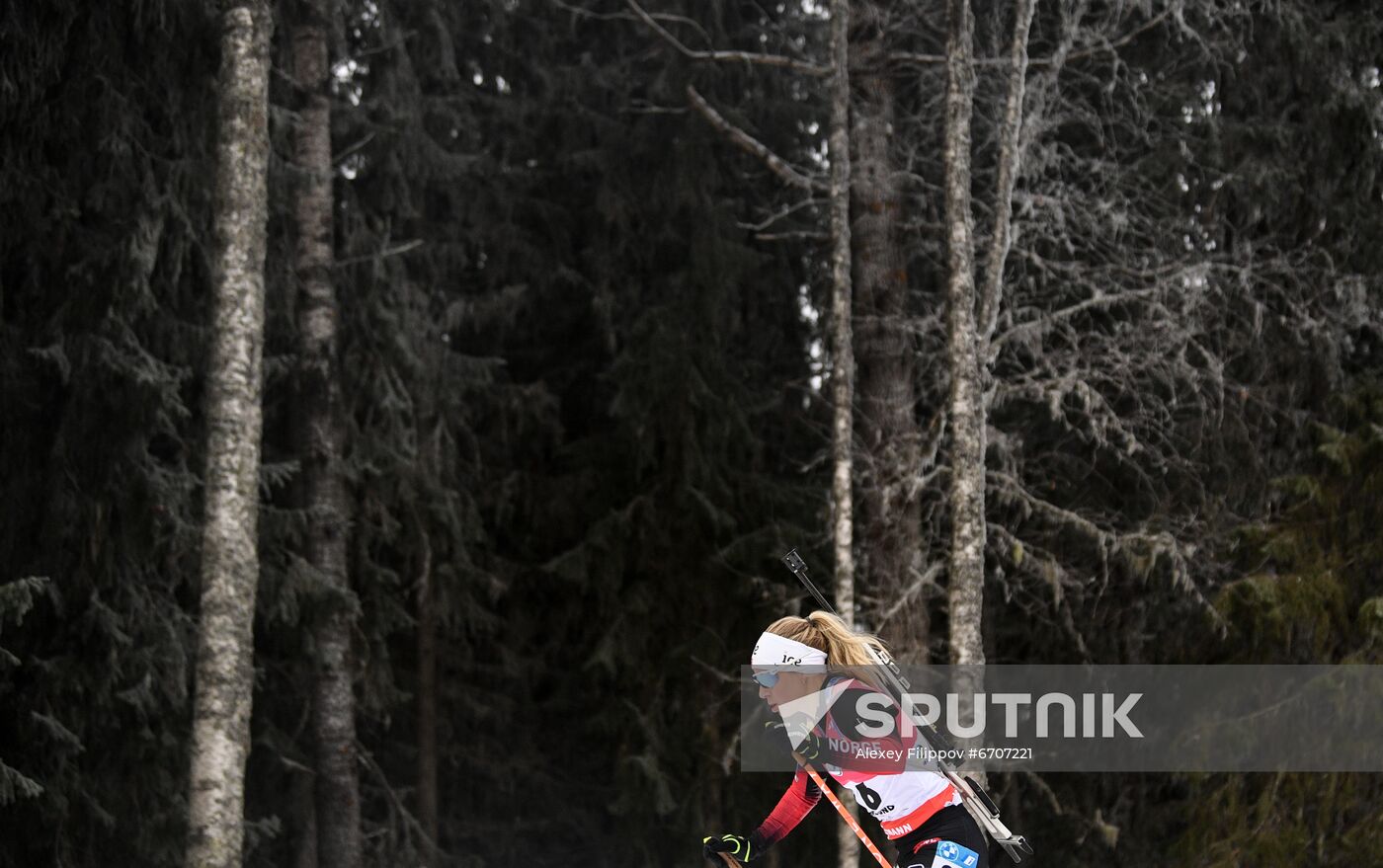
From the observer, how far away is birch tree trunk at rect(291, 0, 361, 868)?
41.3 ft

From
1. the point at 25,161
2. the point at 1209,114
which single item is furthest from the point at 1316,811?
the point at 25,161

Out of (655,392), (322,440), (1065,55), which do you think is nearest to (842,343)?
(1065,55)

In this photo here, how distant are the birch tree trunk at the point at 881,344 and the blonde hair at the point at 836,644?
7.51 meters

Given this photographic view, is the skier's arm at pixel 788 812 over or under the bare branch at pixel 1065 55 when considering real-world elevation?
under

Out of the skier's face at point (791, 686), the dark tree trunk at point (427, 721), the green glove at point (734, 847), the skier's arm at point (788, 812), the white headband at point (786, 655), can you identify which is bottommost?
the dark tree trunk at point (427, 721)

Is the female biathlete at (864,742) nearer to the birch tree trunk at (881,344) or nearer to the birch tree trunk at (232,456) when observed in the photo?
the birch tree trunk at (232,456)

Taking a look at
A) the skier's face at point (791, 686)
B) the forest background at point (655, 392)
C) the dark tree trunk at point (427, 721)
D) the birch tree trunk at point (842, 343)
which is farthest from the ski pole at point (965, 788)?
the dark tree trunk at point (427, 721)

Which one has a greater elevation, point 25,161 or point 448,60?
point 448,60

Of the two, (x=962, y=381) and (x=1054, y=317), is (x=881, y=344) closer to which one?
(x=1054, y=317)

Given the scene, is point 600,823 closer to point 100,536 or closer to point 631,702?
point 631,702

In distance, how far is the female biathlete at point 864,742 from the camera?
4.55 m

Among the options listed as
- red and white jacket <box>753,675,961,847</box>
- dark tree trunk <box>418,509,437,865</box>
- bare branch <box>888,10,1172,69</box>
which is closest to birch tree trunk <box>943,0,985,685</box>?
bare branch <box>888,10,1172,69</box>

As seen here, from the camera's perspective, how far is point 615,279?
54.5 ft

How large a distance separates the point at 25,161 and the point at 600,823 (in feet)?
36.1
